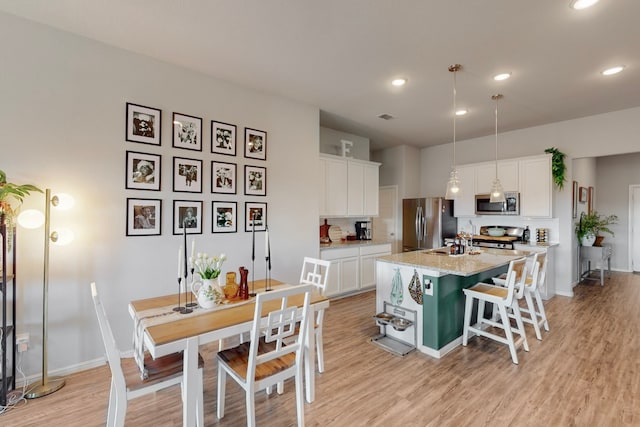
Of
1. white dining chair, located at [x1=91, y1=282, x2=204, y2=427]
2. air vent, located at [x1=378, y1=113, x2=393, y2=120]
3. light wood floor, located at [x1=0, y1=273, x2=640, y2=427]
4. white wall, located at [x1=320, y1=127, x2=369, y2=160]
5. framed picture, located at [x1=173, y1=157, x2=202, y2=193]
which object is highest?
air vent, located at [x1=378, y1=113, x2=393, y2=120]

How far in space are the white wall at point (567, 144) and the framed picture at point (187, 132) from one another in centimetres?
514

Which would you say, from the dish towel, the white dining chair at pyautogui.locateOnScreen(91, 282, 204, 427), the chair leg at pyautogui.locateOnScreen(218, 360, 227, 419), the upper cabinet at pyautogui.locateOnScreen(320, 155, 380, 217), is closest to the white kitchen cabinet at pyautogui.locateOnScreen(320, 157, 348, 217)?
the upper cabinet at pyautogui.locateOnScreen(320, 155, 380, 217)

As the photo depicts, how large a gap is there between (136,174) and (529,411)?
373 cm

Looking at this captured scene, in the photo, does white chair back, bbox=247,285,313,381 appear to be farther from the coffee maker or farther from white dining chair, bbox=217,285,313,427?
the coffee maker

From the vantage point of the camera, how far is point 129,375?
1737mm

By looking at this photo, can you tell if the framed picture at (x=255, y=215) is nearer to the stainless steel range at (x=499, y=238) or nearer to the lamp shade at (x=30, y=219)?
the lamp shade at (x=30, y=219)

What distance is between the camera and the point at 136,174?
283 centimetres

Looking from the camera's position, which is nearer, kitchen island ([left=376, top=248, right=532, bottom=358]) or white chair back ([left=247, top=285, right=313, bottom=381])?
white chair back ([left=247, top=285, right=313, bottom=381])

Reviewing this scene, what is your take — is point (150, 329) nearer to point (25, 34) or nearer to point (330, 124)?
point (25, 34)

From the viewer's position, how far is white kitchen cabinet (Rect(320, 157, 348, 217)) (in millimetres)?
4680

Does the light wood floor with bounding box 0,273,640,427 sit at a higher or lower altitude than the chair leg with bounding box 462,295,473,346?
lower

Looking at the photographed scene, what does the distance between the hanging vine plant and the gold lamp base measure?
258 inches

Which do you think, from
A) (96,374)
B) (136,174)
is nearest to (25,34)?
(136,174)

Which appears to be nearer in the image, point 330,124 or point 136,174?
point 136,174
